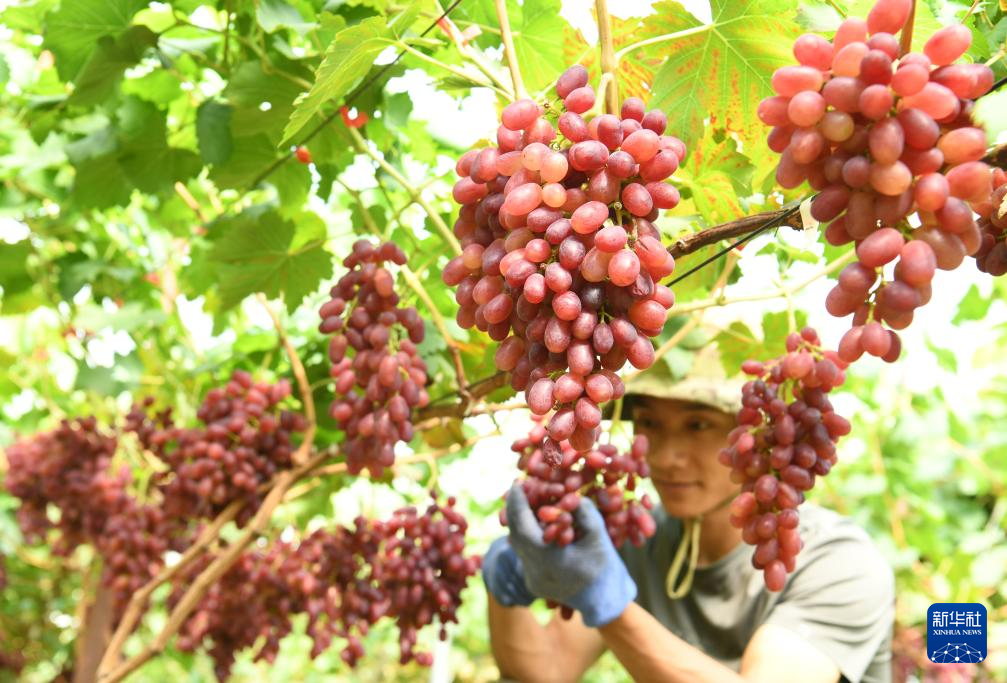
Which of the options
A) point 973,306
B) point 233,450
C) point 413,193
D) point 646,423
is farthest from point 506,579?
point 973,306

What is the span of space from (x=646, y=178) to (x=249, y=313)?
2.33 m

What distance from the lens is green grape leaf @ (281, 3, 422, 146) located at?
91 centimetres

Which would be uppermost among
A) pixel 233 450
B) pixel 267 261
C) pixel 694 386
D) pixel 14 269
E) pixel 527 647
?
pixel 267 261

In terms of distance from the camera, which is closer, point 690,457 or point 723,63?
point 723,63

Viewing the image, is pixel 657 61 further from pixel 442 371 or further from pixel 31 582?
pixel 31 582

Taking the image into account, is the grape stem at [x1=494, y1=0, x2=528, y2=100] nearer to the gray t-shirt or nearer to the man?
the man

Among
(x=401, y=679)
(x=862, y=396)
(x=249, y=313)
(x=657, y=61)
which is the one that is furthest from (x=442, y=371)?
(x=401, y=679)

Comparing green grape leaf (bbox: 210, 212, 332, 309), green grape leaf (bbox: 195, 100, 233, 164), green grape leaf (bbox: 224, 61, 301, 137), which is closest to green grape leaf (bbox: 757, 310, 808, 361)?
green grape leaf (bbox: 210, 212, 332, 309)

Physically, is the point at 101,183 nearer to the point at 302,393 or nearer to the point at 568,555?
the point at 302,393

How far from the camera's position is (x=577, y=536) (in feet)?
5.04

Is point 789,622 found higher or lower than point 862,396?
higher

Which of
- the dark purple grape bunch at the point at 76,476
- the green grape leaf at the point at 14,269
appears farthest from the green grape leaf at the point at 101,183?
the dark purple grape bunch at the point at 76,476

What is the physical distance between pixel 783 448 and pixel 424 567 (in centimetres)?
81

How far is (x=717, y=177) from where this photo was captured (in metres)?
1.16
